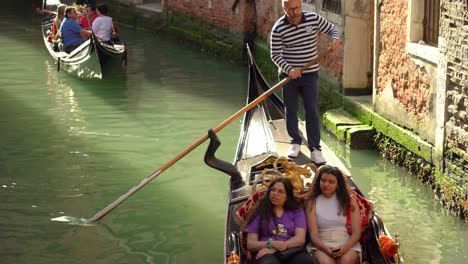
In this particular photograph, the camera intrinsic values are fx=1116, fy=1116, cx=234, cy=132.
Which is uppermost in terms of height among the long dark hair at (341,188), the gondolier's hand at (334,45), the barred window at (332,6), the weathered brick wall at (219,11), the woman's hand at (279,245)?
the gondolier's hand at (334,45)

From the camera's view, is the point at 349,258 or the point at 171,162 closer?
the point at 349,258

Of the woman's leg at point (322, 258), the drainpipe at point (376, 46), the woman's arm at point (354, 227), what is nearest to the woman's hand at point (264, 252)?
the woman's leg at point (322, 258)

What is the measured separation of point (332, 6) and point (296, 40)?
3.02 meters

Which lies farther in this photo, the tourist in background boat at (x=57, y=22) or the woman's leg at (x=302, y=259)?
the tourist in background boat at (x=57, y=22)

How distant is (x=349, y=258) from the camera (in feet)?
14.3

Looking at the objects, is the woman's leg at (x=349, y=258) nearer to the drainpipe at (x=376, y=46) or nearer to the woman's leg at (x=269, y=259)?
the woman's leg at (x=269, y=259)

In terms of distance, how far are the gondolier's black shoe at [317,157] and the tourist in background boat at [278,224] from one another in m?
0.94

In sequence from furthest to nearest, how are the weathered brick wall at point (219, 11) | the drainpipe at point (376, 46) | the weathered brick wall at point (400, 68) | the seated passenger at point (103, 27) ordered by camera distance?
1. the weathered brick wall at point (219, 11)
2. the seated passenger at point (103, 27)
3. the drainpipe at point (376, 46)
4. the weathered brick wall at point (400, 68)

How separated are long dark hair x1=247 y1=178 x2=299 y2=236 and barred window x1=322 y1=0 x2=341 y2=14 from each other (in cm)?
388

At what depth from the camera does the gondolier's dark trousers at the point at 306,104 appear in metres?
5.45

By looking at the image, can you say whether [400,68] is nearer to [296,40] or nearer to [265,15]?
[296,40]

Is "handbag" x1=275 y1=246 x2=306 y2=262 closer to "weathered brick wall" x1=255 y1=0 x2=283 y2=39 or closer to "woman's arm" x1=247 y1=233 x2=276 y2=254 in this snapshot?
"woman's arm" x1=247 y1=233 x2=276 y2=254

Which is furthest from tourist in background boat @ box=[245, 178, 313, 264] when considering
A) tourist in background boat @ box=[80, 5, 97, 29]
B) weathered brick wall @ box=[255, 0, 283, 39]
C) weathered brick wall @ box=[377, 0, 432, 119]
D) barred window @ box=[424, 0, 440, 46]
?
tourist in background boat @ box=[80, 5, 97, 29]

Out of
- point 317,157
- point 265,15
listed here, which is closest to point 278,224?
point 317,157
